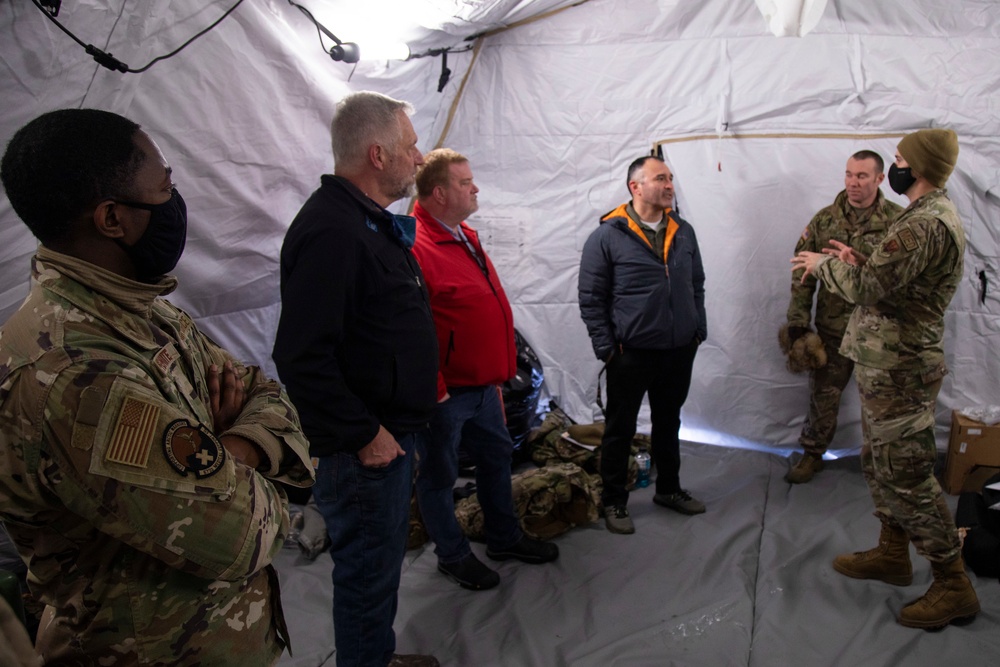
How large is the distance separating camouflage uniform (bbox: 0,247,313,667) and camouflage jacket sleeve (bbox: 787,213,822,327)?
120 inches

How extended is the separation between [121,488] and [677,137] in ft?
11.0

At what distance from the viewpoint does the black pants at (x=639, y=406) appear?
2893mm

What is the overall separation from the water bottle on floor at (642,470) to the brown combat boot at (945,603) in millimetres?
1290

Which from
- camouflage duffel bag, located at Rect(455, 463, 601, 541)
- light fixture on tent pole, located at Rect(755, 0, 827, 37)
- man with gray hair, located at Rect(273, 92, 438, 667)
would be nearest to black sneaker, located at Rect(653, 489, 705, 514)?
camouflage duffel bag, located at Rect(455, 463, 601, 541)

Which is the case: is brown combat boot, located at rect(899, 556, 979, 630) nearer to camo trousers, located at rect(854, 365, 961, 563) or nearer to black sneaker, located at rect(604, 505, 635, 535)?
camo trousers, located at rect(854, 365, 961, 563)

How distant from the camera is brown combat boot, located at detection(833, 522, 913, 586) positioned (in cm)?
246

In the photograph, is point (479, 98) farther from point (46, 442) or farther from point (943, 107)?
point (46, 442)

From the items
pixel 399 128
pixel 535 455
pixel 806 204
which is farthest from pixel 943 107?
pixel 399 128

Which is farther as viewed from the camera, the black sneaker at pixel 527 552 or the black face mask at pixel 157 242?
the black sneaker at pixel 527 552

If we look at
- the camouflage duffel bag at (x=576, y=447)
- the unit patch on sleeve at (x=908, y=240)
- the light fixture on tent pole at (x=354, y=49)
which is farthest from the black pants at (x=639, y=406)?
the light fixture on tent pole at (x=354, y=49)

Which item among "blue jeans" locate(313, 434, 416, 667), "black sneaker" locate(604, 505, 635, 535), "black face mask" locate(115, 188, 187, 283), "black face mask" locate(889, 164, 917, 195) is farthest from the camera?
"black sneaker" locate(604, 505, 635, 535)

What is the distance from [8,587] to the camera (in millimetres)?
882

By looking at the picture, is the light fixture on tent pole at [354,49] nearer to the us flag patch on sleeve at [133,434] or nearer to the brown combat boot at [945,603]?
the us flag patch on sleeve at [133,434]

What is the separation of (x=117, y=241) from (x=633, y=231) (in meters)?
2.22
